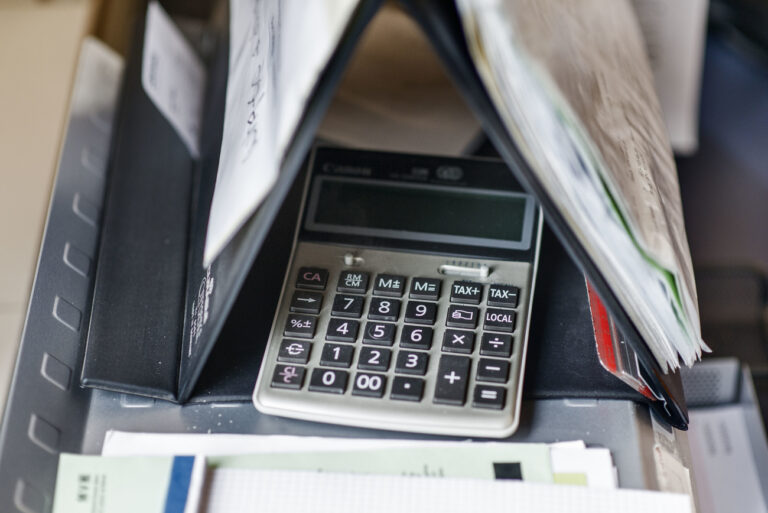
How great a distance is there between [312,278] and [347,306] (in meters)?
0.03

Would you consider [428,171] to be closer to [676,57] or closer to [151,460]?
[151,460]

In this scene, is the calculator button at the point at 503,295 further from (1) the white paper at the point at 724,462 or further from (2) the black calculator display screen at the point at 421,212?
(1) the white paper at the point at 724,462

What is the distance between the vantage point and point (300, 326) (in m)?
0.43

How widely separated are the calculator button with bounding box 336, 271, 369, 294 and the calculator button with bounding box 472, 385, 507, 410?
0.09 metres

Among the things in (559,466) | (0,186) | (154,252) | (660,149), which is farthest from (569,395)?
(0,186)

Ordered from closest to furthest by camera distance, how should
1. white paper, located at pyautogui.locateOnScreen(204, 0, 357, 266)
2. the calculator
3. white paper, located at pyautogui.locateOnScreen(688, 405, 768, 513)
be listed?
1. white paper, located at pyautogui.locateOnScreen(204, 0, 357, 266)
2. the calculator
3. white paper, located at pyautogui.locateOnScreen(688, 405, 768, 513)

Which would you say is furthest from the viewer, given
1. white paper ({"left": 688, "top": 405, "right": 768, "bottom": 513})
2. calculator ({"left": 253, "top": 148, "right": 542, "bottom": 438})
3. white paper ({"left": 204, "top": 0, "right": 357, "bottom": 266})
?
white paper ({"left": 688, "top": 405, "right": 768, "bottom": 513})

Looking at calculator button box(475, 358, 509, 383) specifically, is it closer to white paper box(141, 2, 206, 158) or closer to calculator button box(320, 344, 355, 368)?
calculator button box(320, 344, 355, 368)

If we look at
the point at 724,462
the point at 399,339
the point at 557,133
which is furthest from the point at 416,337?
the point at 724,462

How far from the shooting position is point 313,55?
299 mm

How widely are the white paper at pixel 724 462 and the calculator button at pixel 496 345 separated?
0.17 m

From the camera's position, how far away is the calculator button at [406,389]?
1.31ft

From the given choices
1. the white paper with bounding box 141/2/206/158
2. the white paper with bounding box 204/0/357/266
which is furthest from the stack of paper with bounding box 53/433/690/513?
the white paper with bounding box 141/2/206/158

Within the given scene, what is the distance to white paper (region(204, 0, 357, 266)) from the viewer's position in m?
0.30
